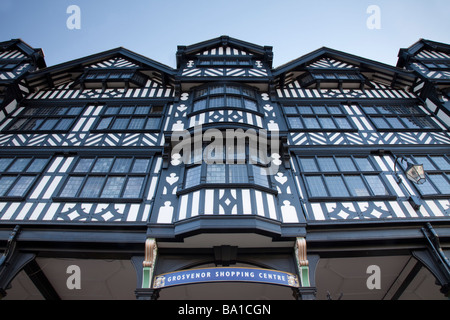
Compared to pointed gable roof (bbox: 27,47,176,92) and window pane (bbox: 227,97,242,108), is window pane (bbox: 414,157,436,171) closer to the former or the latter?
window pane (bbox: 227,97,242,108)

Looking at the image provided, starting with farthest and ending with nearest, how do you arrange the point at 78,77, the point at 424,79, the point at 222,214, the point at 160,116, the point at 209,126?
1. the point at 78,77
2. the point at 424,79
3. the point at 160,116
4. the point at 209,126
5. the point at 222,214

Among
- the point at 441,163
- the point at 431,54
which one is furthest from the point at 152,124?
the point at 431,54

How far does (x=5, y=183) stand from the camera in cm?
1071

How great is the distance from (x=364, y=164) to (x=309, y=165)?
2090mm

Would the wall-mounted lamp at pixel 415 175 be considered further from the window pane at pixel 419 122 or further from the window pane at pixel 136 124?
the window pane at pixel 136 124

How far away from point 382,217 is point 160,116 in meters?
9.62

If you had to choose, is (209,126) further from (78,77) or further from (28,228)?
(78,77)

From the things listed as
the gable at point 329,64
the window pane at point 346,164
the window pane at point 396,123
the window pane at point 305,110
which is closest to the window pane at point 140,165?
the window pane at point 346,164

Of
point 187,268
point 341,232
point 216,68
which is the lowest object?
point 187,268

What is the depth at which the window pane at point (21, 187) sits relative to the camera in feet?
33.6

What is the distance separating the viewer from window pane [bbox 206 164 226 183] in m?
9.80

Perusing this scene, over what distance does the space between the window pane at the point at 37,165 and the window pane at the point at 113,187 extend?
275 cm

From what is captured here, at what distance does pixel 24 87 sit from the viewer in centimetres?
1527
